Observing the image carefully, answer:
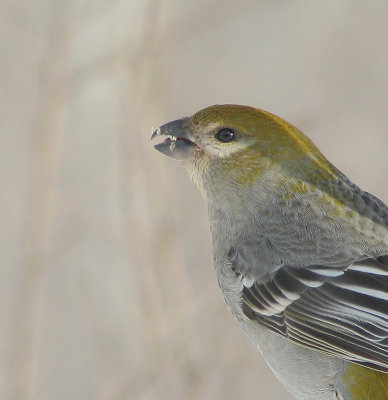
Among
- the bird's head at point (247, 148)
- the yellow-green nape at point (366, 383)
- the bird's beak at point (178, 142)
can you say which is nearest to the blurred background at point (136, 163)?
the bird's beak at point (178, 142)

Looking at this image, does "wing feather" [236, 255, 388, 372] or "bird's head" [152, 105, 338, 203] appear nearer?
"wing feather" [236, 255, 388, 372]

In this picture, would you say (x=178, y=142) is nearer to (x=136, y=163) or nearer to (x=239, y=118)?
(x=239, y=118)

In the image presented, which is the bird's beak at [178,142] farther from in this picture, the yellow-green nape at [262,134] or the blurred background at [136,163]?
the blurred background at [136,163]

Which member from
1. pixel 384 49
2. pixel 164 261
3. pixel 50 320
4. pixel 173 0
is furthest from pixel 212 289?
pixel 384 49

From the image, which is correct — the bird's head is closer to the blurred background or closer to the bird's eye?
the bird's eye

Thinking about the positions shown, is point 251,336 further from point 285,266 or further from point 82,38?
point 82,38

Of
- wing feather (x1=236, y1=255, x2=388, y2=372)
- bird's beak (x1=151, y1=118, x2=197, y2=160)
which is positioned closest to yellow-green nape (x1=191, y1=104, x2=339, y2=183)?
bird's beak (x1=151, y1=118, x2=197, y2=160)

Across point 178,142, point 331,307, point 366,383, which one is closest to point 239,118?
point 178,142

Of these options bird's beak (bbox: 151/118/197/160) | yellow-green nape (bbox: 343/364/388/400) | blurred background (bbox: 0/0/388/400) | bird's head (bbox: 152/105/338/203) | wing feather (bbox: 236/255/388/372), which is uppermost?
blurred background (bbox: 0/0/388/400)
